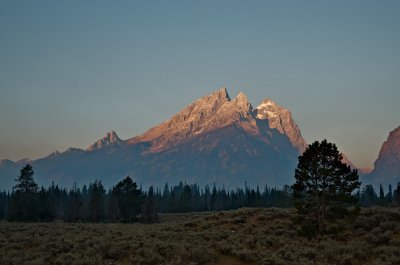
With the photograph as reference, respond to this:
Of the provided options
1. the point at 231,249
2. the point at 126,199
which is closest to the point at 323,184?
the point at 231,249

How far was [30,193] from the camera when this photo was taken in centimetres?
8512

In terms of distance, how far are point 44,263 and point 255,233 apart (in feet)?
66.3

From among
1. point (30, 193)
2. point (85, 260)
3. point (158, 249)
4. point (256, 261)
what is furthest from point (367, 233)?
point (30, 193)

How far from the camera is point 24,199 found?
273ft

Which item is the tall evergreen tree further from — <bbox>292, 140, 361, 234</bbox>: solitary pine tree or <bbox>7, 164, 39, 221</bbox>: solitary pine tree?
<bbox>292, 140, 361, 234</bbox>: solitary pine tree

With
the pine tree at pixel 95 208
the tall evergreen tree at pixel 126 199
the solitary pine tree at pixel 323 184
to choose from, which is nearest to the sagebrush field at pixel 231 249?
the solitary pine tree at pixel 323 184

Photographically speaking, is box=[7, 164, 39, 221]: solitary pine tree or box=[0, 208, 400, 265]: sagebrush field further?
box=[7, 164, 39, 221]: solitary pine tree

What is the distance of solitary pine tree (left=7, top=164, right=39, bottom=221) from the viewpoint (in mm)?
82062

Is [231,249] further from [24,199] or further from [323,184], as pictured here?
[24,199]

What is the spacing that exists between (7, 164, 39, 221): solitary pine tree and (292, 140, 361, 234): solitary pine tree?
67141mm

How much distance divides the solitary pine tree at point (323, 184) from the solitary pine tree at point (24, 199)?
67141 mm

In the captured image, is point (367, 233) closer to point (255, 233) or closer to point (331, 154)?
point (331, 154)

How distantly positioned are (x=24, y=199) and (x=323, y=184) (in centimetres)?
7101

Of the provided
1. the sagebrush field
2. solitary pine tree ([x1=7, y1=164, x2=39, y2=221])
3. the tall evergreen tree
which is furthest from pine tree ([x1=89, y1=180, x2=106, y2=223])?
the sagebrush field
